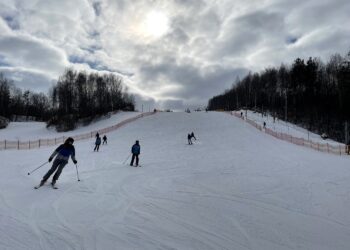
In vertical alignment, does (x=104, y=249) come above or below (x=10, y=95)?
below

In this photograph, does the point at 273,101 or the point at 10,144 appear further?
the point at 273,101

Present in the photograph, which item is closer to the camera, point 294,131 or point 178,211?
point 178,211

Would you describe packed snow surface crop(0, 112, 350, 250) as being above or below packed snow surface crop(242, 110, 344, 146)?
below

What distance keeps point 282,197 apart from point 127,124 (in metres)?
45.2

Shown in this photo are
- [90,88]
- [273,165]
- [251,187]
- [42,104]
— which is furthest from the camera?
[42,104]

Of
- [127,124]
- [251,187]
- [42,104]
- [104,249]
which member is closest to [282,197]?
[251,187]

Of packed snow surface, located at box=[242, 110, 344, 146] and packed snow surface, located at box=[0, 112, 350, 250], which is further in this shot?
packed snow surface, located at box=[242, 110, 344, 146]

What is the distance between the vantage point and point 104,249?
230 inches

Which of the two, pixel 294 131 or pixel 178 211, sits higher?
pixel 294 131

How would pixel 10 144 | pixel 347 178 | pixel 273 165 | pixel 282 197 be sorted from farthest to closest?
pixel 10 144 < pixel 273 165 < pixel 347 178 < pixel 282 197

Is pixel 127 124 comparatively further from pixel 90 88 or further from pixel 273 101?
pixel 273 101

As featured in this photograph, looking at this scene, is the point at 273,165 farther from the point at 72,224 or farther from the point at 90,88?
the point at 90,88

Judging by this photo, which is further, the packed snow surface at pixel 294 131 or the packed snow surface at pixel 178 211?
the packed snow surface at pixel 294 131

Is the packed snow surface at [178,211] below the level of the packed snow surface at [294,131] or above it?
below
